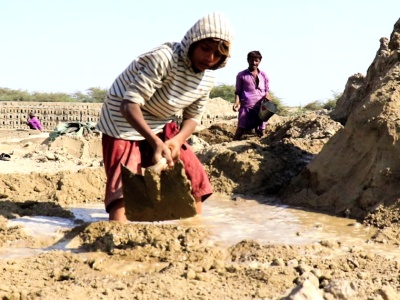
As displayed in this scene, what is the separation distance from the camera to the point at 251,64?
30.5 feet

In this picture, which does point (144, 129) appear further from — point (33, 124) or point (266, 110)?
point (33, 124)

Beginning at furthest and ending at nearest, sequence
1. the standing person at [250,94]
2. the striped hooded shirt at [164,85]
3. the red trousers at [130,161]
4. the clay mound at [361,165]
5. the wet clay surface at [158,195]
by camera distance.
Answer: the standing person at [250,94] → the clay mound at [361,165] → the red trousers at [130,161] → the striped hooded shirt at [164,85] → the wet clay surface at [158,195]

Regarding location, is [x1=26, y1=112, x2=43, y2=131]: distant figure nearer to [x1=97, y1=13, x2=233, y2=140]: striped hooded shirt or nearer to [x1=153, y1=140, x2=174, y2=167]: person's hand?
[x1=97, y1=13, x2=233, y2=140]: striped hooded shirt

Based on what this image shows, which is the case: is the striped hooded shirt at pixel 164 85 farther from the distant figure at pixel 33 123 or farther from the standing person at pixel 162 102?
the distant figure at pixel 33 123

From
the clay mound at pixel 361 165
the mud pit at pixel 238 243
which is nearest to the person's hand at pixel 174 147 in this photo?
the mud pit at pixel 238 243

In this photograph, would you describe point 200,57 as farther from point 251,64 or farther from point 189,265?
point 251,64

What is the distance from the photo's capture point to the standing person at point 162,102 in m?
3.88

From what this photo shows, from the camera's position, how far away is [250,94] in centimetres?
944

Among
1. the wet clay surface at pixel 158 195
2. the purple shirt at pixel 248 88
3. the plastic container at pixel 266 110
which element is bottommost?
the wet clay surface at pixel 158 195

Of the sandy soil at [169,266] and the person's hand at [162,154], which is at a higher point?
the person's hand at [162,154]

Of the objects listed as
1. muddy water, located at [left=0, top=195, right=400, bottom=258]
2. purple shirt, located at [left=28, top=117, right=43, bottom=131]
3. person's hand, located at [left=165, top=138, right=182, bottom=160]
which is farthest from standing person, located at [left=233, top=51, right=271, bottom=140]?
purple shirt, located at [left=28, top=117, right=43, bottom=131]

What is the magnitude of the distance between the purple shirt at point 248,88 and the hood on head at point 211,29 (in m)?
5.52

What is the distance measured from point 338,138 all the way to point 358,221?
1189mm

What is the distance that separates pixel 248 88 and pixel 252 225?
4.70 meters
